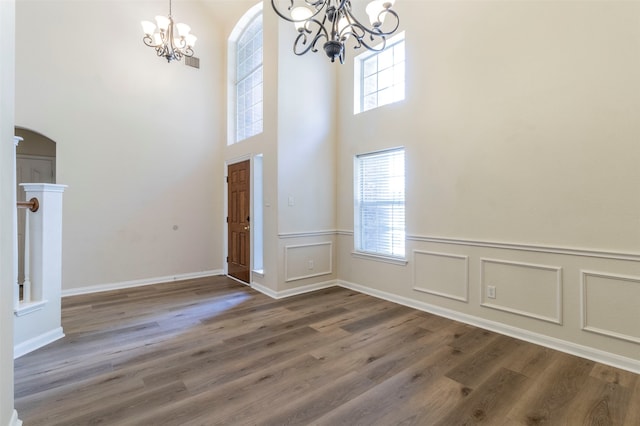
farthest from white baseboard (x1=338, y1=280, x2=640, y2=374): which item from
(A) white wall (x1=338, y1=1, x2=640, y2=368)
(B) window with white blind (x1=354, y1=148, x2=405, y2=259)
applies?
(B) window with white blind (x1=354, y1=148, x2=405, y2=259)

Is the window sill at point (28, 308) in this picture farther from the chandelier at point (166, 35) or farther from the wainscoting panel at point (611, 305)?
the wainscoting panel at point (611, 305)

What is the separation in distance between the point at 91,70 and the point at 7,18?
335 centimetres

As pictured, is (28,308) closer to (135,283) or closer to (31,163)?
(135,283)

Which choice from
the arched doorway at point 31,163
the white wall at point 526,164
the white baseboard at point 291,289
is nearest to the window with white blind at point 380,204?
the white wall at point 526,164

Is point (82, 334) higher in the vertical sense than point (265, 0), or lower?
lower

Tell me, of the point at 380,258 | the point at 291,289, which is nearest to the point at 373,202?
the point at 380,258

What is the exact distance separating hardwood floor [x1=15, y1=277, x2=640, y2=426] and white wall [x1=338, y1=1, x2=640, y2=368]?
1.40 ft

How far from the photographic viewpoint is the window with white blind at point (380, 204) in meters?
3.80

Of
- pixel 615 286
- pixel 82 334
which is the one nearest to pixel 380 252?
pixel 615 286

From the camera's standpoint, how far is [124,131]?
4.45m

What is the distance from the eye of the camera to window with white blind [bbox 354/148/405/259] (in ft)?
12.5

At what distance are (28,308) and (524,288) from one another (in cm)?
443

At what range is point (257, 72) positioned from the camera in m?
4.89

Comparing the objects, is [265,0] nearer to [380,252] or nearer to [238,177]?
[238,177]
